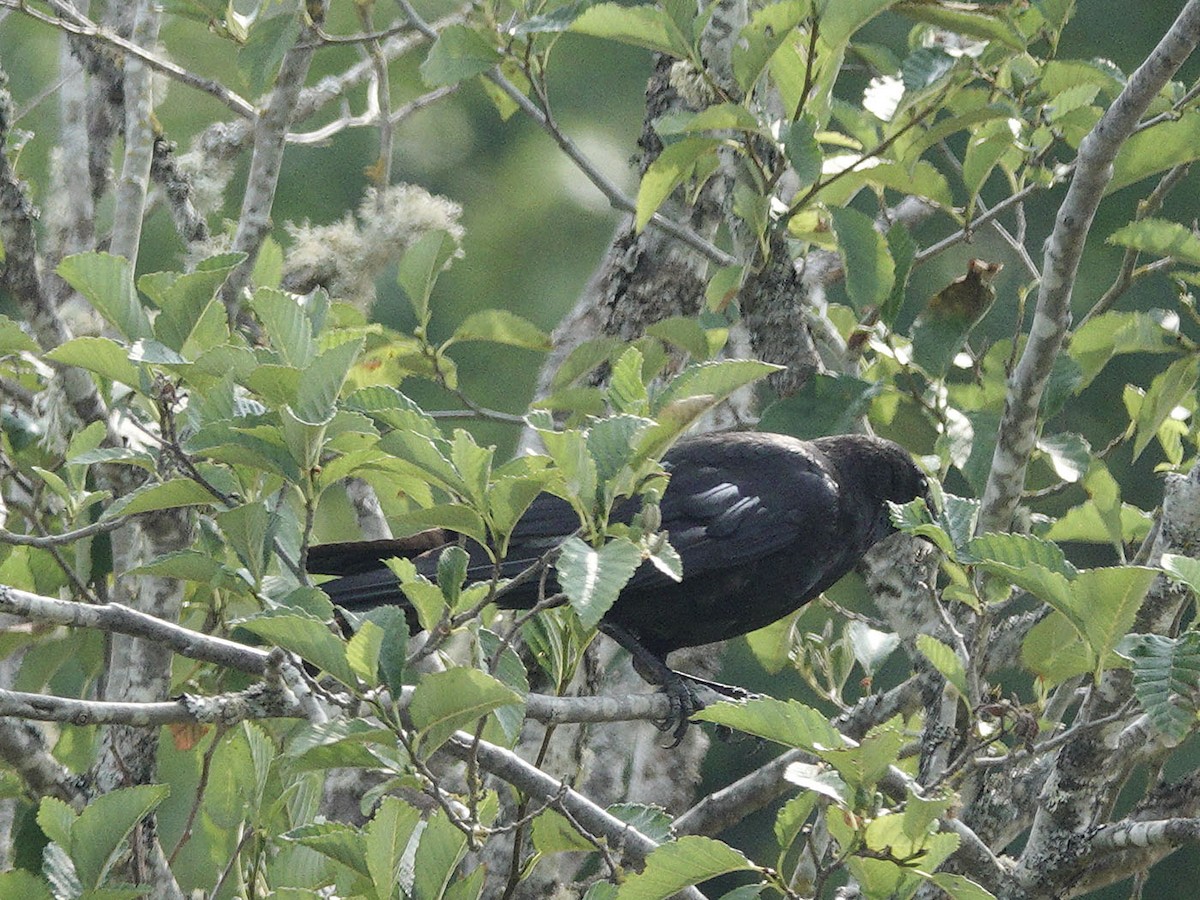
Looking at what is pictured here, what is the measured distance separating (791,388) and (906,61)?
746 millimetres

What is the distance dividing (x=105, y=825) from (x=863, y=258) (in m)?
1.70

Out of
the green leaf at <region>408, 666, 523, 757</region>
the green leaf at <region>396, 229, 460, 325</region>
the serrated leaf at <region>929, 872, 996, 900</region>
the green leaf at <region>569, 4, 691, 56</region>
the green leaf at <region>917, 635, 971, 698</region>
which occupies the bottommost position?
the serrated leaf at <region>929, 872, 996, 900</region>

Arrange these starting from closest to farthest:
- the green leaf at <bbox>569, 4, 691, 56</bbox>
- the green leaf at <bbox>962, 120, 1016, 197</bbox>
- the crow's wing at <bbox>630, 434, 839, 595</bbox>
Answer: the green leaf at <bbox>569, 4, 691, 56</bbox> < the green leaf at <bbox>962, 120, 1016, 197</bbox> < the crow's wing at <bbox>630, 434, 839, 595</bbox>

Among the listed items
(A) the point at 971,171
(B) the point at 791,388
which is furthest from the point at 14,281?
(A) the point at 971,171

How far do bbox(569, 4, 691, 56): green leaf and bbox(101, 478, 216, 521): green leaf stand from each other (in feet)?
3.69

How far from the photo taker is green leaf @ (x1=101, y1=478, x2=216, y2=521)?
1.94m

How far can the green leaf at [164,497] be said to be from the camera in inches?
76.3

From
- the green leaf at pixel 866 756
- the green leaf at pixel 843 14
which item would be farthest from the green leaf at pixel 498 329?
the green leaf at pixel 866 756

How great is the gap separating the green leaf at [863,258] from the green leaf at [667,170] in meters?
0.31

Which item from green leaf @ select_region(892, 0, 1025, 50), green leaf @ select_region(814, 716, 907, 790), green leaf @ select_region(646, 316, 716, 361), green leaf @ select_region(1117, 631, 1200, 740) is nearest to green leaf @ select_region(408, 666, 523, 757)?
green leaf @ select_region(814, 716, 907, 790)

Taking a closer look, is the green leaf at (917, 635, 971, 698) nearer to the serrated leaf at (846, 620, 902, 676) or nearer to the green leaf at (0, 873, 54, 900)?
the serrated leaf at (846, 620, 902, 676)

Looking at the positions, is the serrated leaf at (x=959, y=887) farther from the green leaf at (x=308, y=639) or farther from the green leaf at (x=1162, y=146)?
the green leaf at (x=1162, y=146)

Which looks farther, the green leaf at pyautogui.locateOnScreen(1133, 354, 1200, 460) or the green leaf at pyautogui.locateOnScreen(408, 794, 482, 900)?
the green leaf at pyautogui.locateOnScreen(1133, 354, 1200, 460)

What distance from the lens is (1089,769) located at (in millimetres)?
2502
